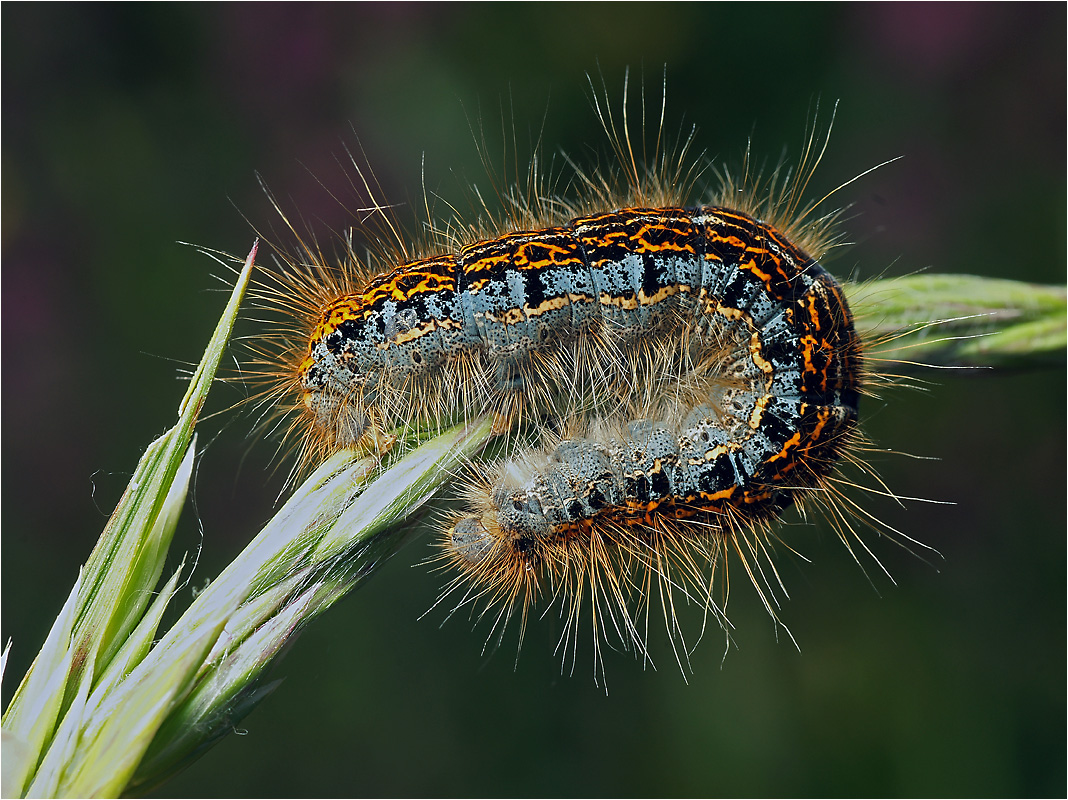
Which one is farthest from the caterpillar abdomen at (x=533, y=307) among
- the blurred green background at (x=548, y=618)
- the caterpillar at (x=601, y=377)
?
the blurred green background at (x=548, y=618)

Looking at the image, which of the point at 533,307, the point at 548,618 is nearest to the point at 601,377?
the point at 533,307

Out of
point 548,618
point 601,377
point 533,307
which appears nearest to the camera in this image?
point 533,307

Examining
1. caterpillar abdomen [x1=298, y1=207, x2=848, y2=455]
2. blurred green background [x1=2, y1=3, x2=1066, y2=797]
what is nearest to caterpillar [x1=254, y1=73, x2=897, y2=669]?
caterpillar abdomen [x1=298, y1=207, x2=848, y2=455]

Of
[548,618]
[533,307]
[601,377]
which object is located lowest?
[548,618]

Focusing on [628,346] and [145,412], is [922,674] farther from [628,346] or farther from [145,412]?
[145,412]

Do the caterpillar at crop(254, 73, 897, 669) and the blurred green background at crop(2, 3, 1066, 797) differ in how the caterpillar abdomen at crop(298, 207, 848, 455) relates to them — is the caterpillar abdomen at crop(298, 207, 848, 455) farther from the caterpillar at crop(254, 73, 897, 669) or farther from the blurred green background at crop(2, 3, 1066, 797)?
the blurred green background at crop(2, 3, 1066, 797)

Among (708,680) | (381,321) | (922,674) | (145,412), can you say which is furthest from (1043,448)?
(145,412)

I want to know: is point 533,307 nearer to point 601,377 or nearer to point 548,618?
point 601,377
